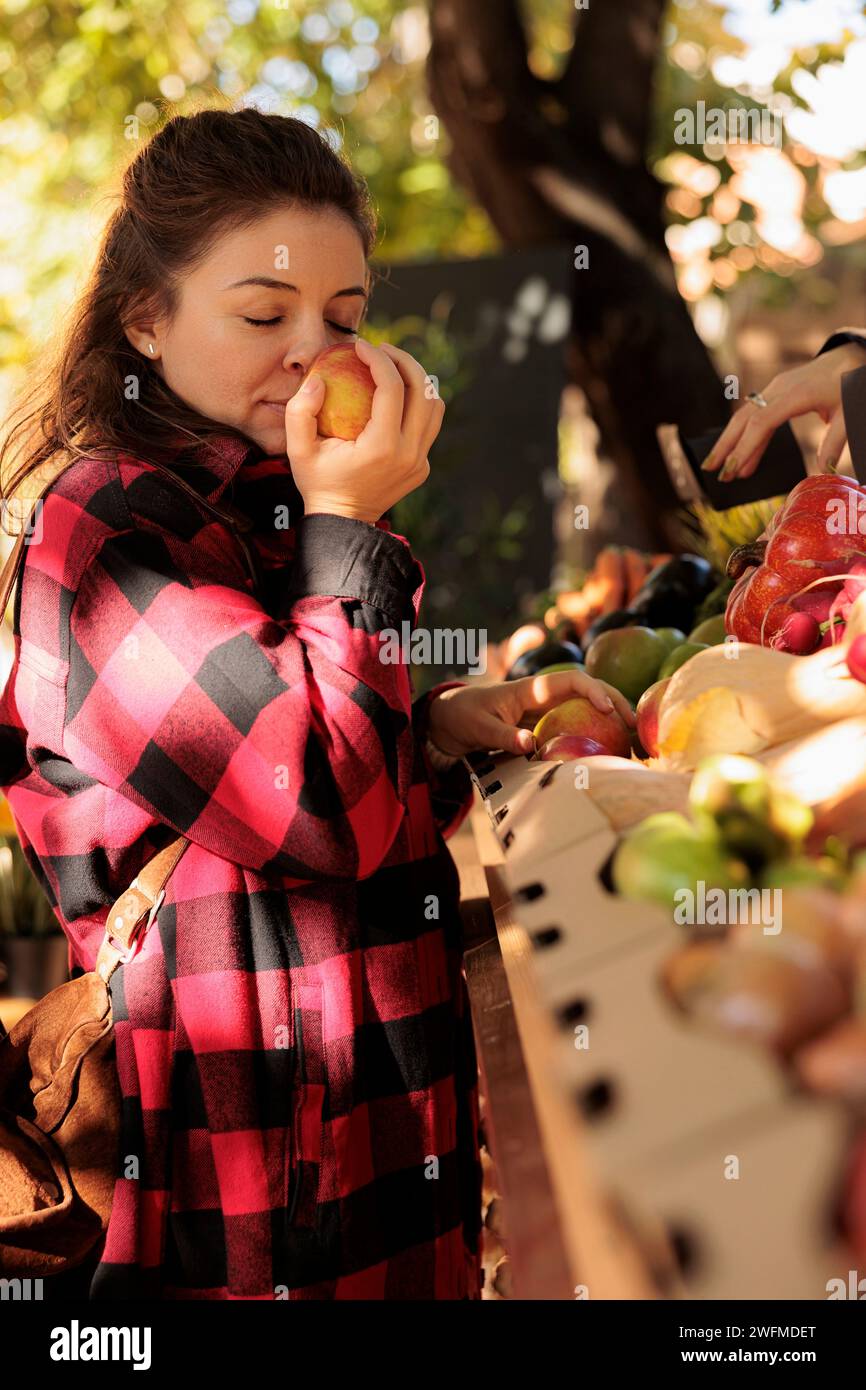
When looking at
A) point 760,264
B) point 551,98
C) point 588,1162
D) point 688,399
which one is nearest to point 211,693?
point 588,1162

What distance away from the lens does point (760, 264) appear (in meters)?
6.93

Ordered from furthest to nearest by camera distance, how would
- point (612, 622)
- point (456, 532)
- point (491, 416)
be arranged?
point (491, 416) < point (456, 532) < point (612, 622)

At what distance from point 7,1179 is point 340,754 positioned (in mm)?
607

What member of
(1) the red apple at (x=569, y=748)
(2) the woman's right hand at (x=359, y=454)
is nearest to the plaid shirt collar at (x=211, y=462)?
(2) the woman's right hand at (x=359, y=454)

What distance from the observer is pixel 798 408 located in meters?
2.01

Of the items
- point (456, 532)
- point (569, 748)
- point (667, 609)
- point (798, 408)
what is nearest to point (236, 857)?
point (569, 748)

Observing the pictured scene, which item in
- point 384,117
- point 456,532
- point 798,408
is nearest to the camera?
point 798,408

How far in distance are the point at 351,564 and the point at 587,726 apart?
1.64 feet

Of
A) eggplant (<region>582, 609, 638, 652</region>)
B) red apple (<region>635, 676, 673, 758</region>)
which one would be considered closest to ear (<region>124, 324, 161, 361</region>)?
red apple (<region>635, 676, 673, 758</region>)

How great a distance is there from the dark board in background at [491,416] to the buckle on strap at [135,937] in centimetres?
355

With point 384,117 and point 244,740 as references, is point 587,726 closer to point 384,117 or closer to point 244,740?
point 244,740

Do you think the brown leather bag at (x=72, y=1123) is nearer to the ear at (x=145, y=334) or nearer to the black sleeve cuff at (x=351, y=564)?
the black sleeve cuff at (x=351, y=564)

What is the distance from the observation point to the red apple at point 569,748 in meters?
1.58
